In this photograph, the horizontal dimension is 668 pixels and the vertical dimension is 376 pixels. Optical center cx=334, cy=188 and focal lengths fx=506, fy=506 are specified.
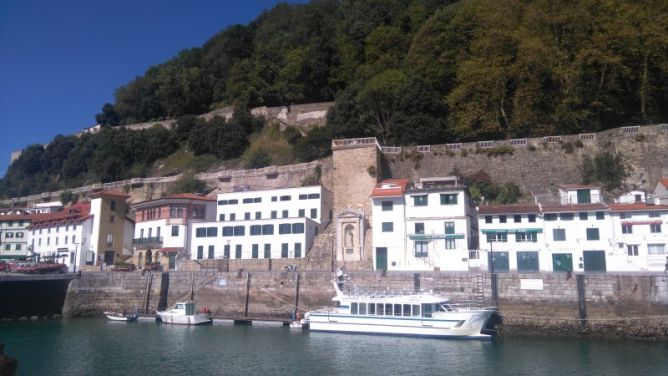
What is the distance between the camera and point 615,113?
43688mm

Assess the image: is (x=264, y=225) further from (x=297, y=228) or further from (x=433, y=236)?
(x=433, y=236)

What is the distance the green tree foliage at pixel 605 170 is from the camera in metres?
38.1

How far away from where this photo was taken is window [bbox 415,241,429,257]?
35.6 m

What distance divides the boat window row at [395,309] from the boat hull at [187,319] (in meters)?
10.7

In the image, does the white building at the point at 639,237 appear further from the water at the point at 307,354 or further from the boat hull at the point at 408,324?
the boat hull at the point at 408,324

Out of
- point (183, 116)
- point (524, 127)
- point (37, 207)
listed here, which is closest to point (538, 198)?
point (524, 127)

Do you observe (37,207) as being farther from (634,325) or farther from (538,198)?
(634,325)

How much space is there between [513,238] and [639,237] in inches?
292

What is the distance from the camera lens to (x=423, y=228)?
118ft

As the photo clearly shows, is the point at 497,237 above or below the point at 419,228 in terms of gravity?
below

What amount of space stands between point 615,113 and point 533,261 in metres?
19.1

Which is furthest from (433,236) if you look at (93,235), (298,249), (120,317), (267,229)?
(93,235)

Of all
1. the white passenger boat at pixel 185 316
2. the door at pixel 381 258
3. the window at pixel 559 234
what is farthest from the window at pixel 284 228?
the window at pixel 559 234

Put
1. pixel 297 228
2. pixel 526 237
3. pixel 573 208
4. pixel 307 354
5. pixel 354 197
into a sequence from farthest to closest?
pixel 354 197 < pixel 297 228 < pixel 526 237 < pixel 573 208 < pixel 307 354
